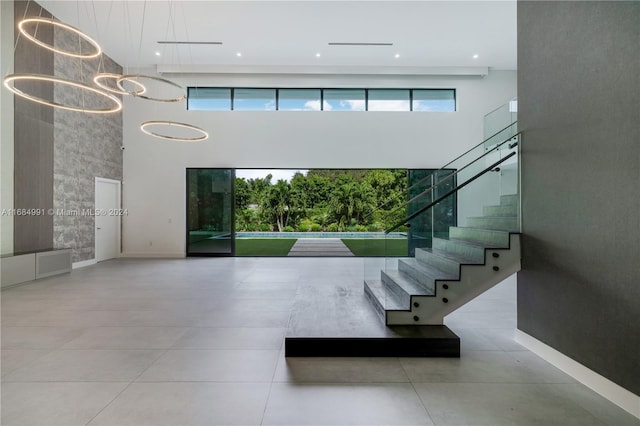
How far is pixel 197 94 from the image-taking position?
30.0ft

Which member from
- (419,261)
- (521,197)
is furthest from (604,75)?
(419,261)

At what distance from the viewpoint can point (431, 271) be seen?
3.56 m

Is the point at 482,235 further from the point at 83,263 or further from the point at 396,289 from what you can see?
the point at 83,263

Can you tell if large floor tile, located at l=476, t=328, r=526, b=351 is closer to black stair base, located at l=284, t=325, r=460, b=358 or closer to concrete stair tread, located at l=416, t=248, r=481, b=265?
black stair base, located at l=284, t=325, r=460, b=358

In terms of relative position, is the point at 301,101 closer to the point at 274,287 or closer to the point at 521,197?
the point at 274,287

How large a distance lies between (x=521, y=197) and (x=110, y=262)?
385 inches

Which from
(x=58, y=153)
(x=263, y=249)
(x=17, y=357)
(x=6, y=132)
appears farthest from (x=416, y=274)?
(x=263, y=249)

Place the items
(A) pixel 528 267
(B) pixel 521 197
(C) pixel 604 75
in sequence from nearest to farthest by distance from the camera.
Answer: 1. (C) pixel 604 75
2. (A) pixel 528 267
3. (B) pixel 521 197

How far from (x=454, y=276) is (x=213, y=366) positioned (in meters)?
2.63

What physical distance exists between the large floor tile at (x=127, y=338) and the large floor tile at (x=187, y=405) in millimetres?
834

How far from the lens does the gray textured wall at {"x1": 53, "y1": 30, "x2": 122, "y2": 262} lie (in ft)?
22.7

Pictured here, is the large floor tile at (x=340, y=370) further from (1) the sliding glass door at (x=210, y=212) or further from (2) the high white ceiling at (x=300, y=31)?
(1) the sliding glass door at (x=210, y=212)

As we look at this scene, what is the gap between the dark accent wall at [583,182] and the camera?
210 cm

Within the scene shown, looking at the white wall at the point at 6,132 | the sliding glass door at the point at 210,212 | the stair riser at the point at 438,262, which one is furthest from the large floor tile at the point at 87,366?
the sliding glass door at the point at 210,212
